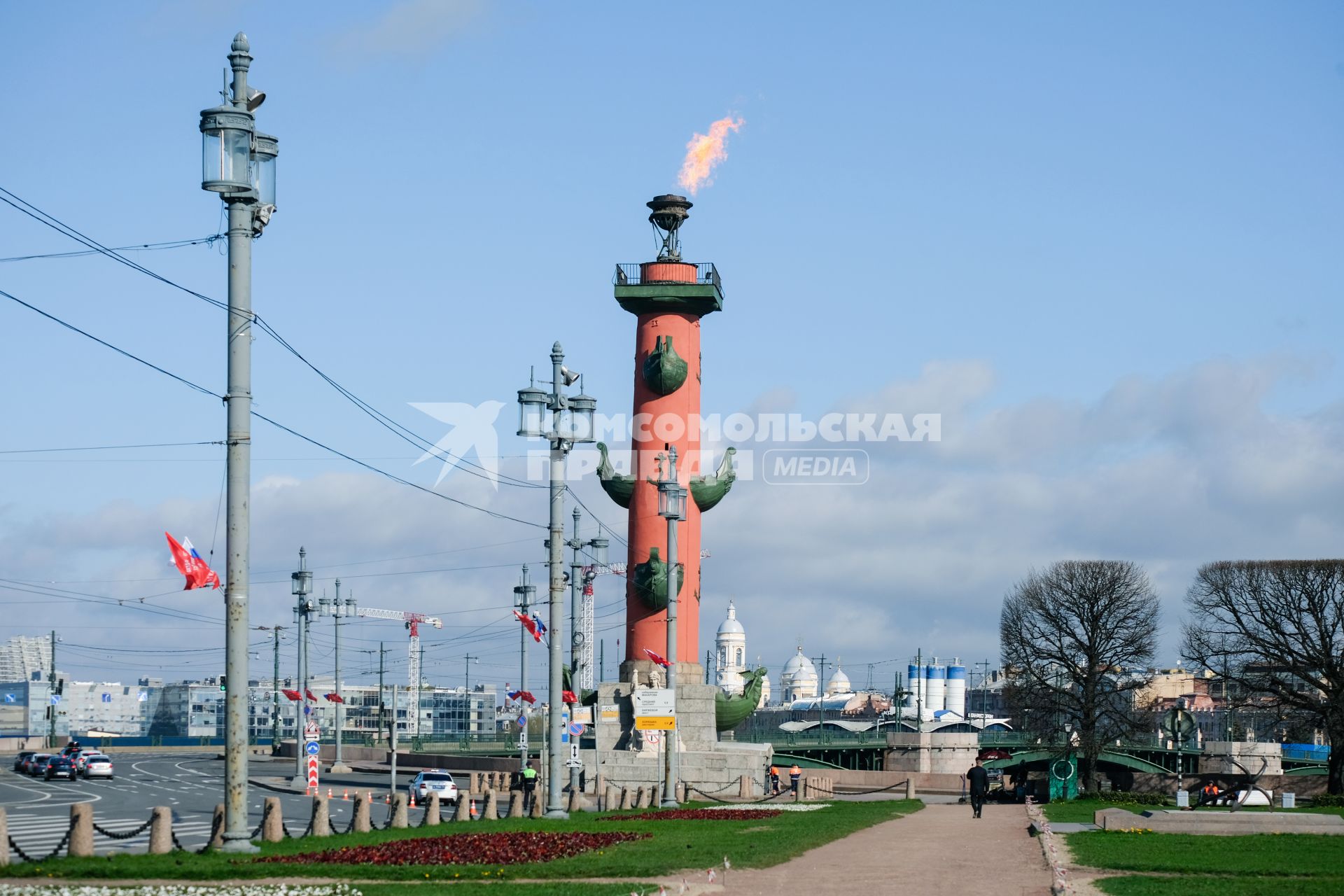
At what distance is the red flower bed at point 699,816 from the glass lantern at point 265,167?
20.7m

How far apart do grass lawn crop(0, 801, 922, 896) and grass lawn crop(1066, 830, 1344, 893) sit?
572 centimetres

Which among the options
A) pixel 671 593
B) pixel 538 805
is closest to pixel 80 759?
pixel 671 593

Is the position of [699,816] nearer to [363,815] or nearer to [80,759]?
[363,815]

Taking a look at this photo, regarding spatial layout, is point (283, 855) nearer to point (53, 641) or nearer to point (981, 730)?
point (981, 730)

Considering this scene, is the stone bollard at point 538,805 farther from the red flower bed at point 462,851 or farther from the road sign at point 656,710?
the red flower bed at point 462,851

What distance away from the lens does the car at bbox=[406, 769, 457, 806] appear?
62.9 meters

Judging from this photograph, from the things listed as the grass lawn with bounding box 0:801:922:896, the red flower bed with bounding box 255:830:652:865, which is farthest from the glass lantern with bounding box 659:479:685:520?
the red flower bed with bounding box 255:830:652:865

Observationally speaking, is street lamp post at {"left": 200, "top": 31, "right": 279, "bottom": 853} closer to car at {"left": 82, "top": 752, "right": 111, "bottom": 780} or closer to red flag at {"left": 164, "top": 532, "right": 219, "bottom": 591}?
red flag at {"left": 164, "top": 532, "right": 219, "bottom": 591}

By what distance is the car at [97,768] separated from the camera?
281 ft

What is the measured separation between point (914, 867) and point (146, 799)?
41.3m

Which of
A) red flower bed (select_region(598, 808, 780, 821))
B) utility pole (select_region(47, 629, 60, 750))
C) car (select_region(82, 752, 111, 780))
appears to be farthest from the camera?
utility pole (select_region(47, 629, 60, 750))

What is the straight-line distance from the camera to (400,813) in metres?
36.1

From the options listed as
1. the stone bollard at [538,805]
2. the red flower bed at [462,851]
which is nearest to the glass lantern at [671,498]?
the stone bollard at [538,805]

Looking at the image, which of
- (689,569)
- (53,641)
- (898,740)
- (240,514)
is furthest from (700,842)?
(53,641)
